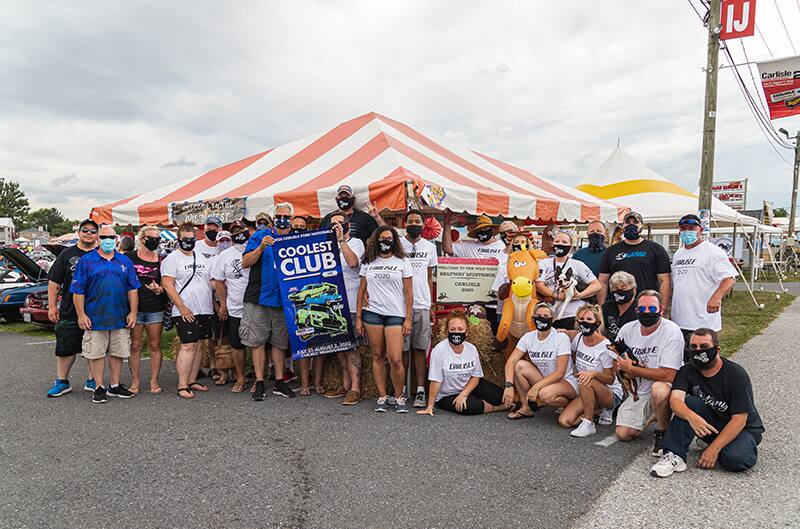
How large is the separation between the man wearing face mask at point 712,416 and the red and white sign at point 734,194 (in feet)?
47.7

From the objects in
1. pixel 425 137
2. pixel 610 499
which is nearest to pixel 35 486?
pixel 610 499

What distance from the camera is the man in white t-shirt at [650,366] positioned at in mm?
4410

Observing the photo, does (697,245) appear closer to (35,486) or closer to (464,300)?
(464,300)

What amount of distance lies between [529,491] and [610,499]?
19.9 inches

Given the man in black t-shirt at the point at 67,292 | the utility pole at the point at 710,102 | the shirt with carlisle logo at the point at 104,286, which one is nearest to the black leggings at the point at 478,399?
the shirt with carlisle logo at the point at 104,286

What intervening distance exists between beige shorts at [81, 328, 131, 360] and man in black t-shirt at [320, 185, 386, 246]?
2449mm

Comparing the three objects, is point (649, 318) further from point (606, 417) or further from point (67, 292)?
point (67, 292)

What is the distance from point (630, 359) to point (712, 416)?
773 millimetres

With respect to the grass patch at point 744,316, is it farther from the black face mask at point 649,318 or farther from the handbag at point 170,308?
the handbag at point 170,308

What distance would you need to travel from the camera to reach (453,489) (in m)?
3.61

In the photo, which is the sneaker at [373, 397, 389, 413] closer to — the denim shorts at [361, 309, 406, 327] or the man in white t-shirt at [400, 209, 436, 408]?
the man in white t-shirt at [400, 209, 436, 408]

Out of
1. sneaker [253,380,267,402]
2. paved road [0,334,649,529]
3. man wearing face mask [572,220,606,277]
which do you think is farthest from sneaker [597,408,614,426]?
sneaker [253,380,267,402]

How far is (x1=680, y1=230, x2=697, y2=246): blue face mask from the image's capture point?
557 cm

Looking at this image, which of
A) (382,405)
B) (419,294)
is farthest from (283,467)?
(419,294)
